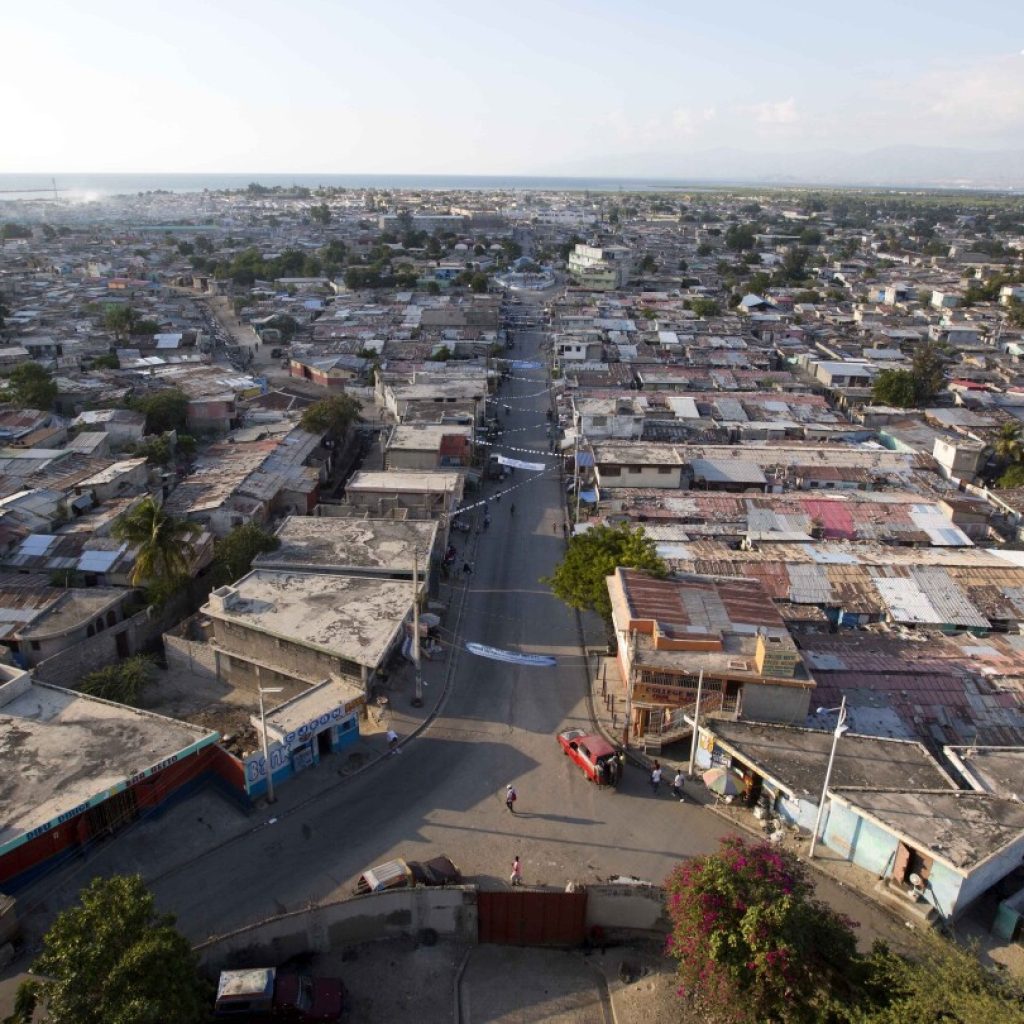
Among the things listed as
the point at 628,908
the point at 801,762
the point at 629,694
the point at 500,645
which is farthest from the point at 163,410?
the point at 801,762

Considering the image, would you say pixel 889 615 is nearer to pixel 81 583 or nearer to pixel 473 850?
pixel 473 850

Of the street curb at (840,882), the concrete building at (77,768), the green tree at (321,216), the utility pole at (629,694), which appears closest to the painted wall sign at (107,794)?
the concrete building at (77,768)

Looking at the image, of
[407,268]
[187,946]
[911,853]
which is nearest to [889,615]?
[911,853]

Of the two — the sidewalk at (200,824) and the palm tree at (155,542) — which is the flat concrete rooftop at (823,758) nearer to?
the sidewalk at (200,824)

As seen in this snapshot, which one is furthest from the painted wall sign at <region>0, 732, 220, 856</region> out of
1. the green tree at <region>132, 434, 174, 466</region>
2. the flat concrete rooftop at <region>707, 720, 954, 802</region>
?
the green tree at <region>132, 434, 174, 466</region>

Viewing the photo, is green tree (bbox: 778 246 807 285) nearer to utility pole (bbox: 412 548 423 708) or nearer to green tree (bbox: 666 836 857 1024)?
utility pole (bbox: 412 548 423 708)

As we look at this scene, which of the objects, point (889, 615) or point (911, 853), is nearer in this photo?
point (911, 853)
